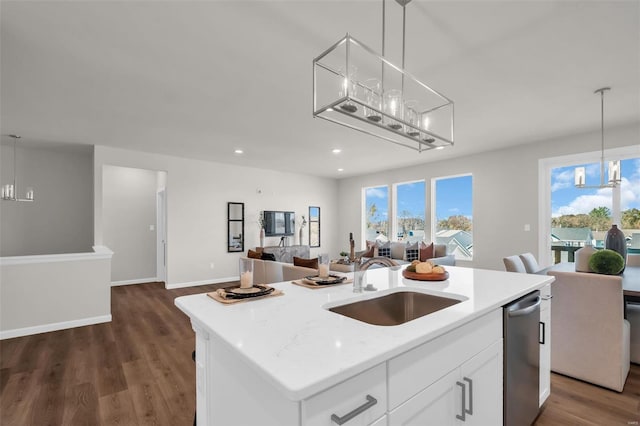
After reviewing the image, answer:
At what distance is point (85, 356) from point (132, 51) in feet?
9.39

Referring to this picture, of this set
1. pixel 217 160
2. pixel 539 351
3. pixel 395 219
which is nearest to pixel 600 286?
pixel 539 351

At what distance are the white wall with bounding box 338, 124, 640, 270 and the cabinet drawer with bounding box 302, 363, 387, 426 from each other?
208 inches

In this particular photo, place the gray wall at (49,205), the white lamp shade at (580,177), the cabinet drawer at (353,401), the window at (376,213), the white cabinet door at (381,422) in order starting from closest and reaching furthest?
the cabinet drawer at (353,401)
the white cabinet door at (381,422)
the white lamp shade at (580,177)
the gray wall at (49,205)
the window at (376,213)

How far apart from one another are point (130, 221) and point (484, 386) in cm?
702

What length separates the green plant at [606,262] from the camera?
92.8 inches

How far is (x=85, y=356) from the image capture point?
294 cm

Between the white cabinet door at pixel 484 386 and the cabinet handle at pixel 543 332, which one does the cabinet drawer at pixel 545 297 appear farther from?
the white cabinet door at pixel 484 386

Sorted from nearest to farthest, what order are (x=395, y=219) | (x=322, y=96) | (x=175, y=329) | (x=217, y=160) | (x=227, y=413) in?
(x=227, y=413) < (x=322, y=96) < (x=175, y=329) < (x=217, y=160) < (x=395, y=219)

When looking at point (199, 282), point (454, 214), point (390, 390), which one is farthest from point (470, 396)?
point (199, 282)

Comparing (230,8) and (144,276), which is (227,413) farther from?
(144,276)

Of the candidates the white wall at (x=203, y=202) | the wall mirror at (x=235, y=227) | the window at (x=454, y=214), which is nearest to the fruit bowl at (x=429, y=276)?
the window at (x=454, y=214)

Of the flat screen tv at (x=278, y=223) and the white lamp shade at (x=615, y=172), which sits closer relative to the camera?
the white lamp shade at (x=615, y=172)

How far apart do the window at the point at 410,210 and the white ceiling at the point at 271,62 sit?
2631 millimetres

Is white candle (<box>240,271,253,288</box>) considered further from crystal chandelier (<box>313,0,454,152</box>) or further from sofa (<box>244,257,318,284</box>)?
sofa (<box>244,257,318,284</box>)
